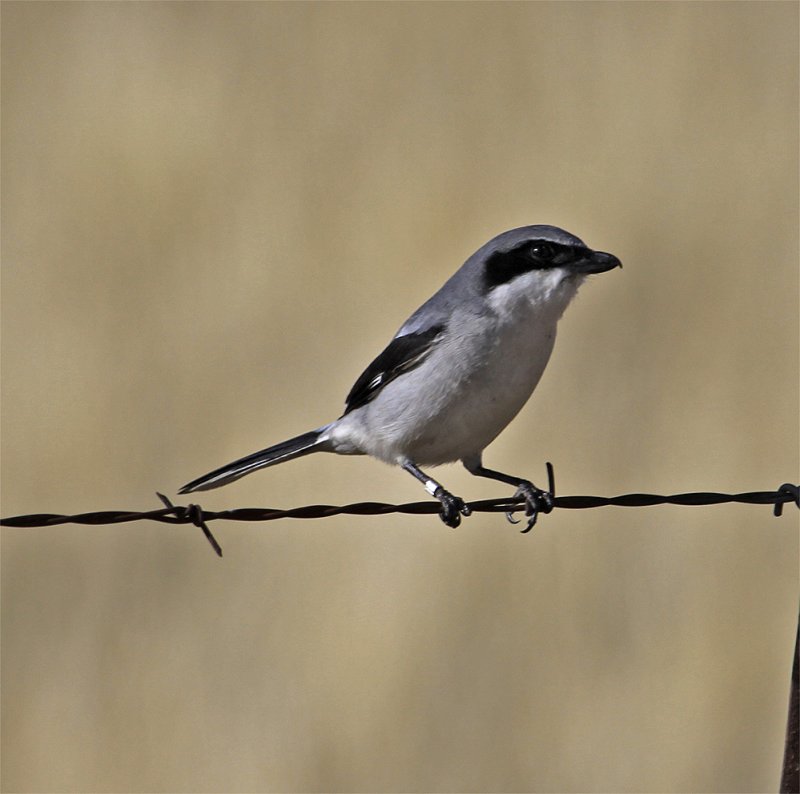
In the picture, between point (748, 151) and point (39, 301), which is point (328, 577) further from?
point (748, 151)

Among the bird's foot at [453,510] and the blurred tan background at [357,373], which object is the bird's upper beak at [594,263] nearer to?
the bird's foot at [453,510]

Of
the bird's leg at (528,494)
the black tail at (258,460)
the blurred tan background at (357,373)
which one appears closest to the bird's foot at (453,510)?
the bird's leg at (528,494)

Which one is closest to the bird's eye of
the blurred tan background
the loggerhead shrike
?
the loggerhead shrike

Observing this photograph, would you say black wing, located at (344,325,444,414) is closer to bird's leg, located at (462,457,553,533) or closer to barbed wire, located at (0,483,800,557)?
bird's leg, located at (462,457,553,533)

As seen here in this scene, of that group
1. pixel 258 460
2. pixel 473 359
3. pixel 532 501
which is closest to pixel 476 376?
pixel 473 359

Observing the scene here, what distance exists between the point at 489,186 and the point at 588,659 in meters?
2.44

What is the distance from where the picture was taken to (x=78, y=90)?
6.82 metres

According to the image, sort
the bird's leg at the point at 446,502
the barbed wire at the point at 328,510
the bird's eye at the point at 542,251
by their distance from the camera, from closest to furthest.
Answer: the barbed wire at the point at 328,510, the bird's leg at the point at 446,502, the bird's eye at the point at 542,251

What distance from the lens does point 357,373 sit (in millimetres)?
6109

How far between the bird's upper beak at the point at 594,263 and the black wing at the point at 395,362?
0.50m

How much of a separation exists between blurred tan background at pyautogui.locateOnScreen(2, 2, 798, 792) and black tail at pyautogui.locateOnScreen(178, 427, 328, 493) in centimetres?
137

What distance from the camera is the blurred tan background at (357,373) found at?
18.4 ft

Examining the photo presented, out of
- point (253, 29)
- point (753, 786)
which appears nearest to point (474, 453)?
point (753, 786)

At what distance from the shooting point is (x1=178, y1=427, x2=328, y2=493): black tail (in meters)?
4.17
